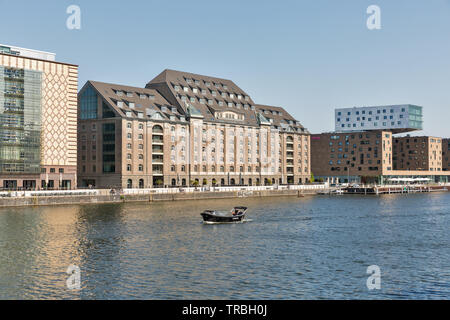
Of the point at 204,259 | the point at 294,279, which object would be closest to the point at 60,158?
the point at 204,259

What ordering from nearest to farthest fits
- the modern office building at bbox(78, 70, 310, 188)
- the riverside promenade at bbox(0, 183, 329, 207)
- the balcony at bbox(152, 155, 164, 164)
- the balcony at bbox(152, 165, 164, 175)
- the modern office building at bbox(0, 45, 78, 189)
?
the riverside promenade at bbox(0, 183, 329, 207) < the modern office building at bbox(0, 45, 78, 189) < the modern office building at bbox(78, 70, 310, 188) < the balcony at bbox(152, 165, 164, 175) < the balcony at bbox(152, 155, 164, 164)

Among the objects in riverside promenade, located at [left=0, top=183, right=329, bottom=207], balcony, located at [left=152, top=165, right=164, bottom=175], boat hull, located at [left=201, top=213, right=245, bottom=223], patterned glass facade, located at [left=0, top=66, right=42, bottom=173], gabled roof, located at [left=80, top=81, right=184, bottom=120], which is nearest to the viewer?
boat hull, located at [left=201, top=213, right=245, bottom=223]

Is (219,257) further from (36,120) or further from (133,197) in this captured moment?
(36,120)

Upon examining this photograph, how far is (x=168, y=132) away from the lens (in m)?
170

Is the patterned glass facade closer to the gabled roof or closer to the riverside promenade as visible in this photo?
the riverside promenade

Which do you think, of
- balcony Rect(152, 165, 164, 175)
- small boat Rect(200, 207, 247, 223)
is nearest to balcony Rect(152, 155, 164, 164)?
balcony Rect(152, 165, 164, 175)

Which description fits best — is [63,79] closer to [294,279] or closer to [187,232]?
[187,232]

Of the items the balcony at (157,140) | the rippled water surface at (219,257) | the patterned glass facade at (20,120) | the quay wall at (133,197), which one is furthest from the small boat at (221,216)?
the balcony at (157,140)

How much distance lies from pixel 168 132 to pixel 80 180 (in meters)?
31.2

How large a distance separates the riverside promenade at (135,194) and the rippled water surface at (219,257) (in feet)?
67.8

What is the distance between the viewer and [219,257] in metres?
58.4

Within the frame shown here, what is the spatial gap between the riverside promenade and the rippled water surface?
20.7 meters

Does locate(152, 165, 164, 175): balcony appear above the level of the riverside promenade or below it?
above

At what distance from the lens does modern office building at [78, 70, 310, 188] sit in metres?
160
